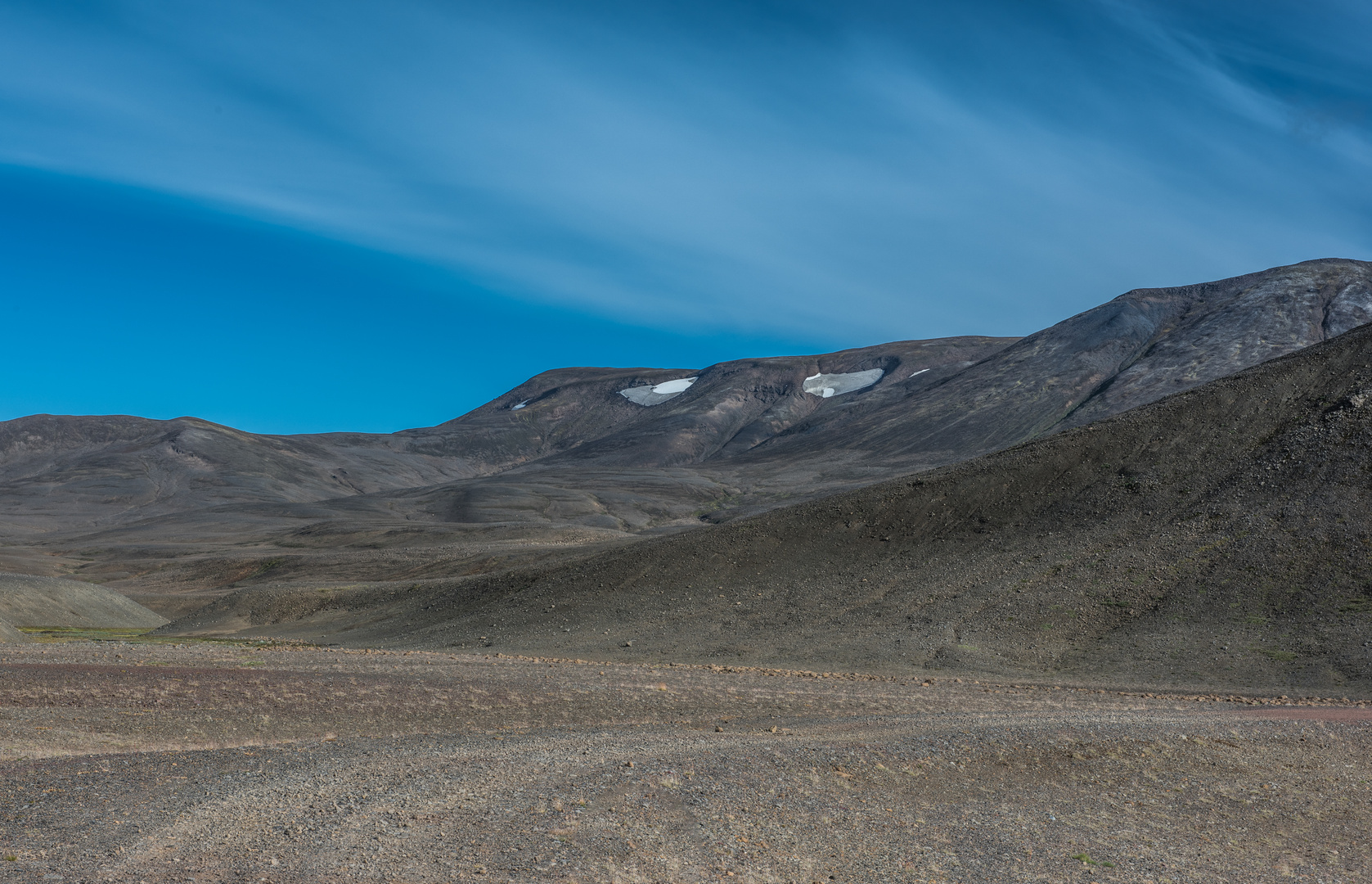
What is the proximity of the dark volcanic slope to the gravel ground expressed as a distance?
10.9 metres

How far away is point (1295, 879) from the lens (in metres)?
11.8

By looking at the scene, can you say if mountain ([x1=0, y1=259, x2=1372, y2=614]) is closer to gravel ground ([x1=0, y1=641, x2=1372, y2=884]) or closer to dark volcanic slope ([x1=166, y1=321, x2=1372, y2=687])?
dark volcanic slope ([x1=166, y1=321, x2=1372, y2=687])

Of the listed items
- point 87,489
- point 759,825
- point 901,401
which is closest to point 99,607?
point 759,825

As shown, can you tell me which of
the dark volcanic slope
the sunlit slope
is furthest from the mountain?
the dark volcanic slope

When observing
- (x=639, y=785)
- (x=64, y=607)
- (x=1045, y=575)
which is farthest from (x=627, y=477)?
(x=639, y=785)

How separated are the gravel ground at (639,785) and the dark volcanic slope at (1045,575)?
1095 centimetres

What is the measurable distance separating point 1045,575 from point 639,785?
29651mm

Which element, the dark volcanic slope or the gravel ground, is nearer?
the gravel ground

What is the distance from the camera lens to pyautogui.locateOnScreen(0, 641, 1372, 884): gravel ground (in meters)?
10.1

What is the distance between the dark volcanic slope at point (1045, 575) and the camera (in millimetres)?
33438

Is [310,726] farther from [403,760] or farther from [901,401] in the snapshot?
[901,401]

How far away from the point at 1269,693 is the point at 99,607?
52778 millimetres

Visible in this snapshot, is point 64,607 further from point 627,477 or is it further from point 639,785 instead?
point 627,477

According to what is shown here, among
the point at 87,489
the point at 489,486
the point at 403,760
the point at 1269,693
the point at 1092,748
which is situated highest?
the point at 87,489
